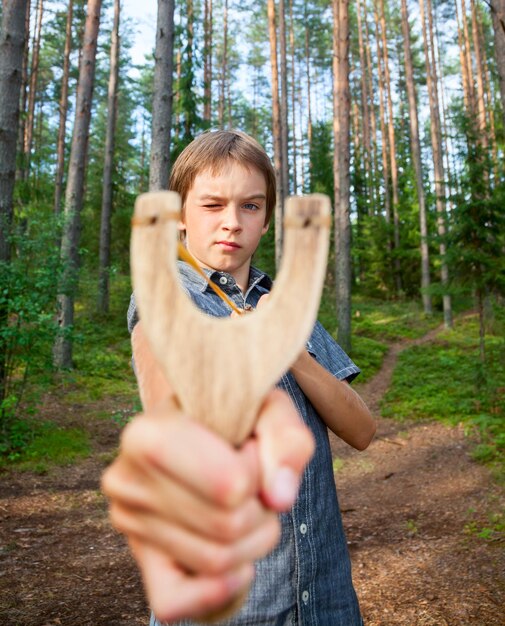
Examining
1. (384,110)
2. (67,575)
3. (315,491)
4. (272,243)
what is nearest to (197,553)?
(315,491)

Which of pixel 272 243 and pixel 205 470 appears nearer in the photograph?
pixel 205 470

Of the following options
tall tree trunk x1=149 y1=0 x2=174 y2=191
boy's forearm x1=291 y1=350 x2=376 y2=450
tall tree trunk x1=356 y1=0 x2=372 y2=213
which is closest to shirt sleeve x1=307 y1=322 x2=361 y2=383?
boy's forearm x1=291 y1=350 x2=376 y2=450

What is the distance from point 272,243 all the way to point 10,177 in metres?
12.9

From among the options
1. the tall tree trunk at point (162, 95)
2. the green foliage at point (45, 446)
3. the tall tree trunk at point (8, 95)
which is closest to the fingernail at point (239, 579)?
the tall tree trunk at point (8, 95)

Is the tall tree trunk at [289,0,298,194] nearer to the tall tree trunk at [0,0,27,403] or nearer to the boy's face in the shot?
A: the tall tree trunk at [0,0,27,403]

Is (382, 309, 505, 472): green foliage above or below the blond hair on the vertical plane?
below

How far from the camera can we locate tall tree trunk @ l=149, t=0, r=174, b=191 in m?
7.29

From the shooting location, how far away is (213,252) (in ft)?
4.23

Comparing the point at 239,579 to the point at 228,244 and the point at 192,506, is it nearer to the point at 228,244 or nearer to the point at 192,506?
the point at 192,506

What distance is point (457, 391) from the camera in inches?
379

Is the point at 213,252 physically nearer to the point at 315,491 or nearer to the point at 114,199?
the point at 315,491

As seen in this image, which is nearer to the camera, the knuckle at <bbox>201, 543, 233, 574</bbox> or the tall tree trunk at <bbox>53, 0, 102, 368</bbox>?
the knuckle at <bbox>201, 543, 233, 574</bbox>

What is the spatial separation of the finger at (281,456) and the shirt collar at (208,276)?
31.2 inches

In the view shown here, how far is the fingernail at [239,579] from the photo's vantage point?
52cm
